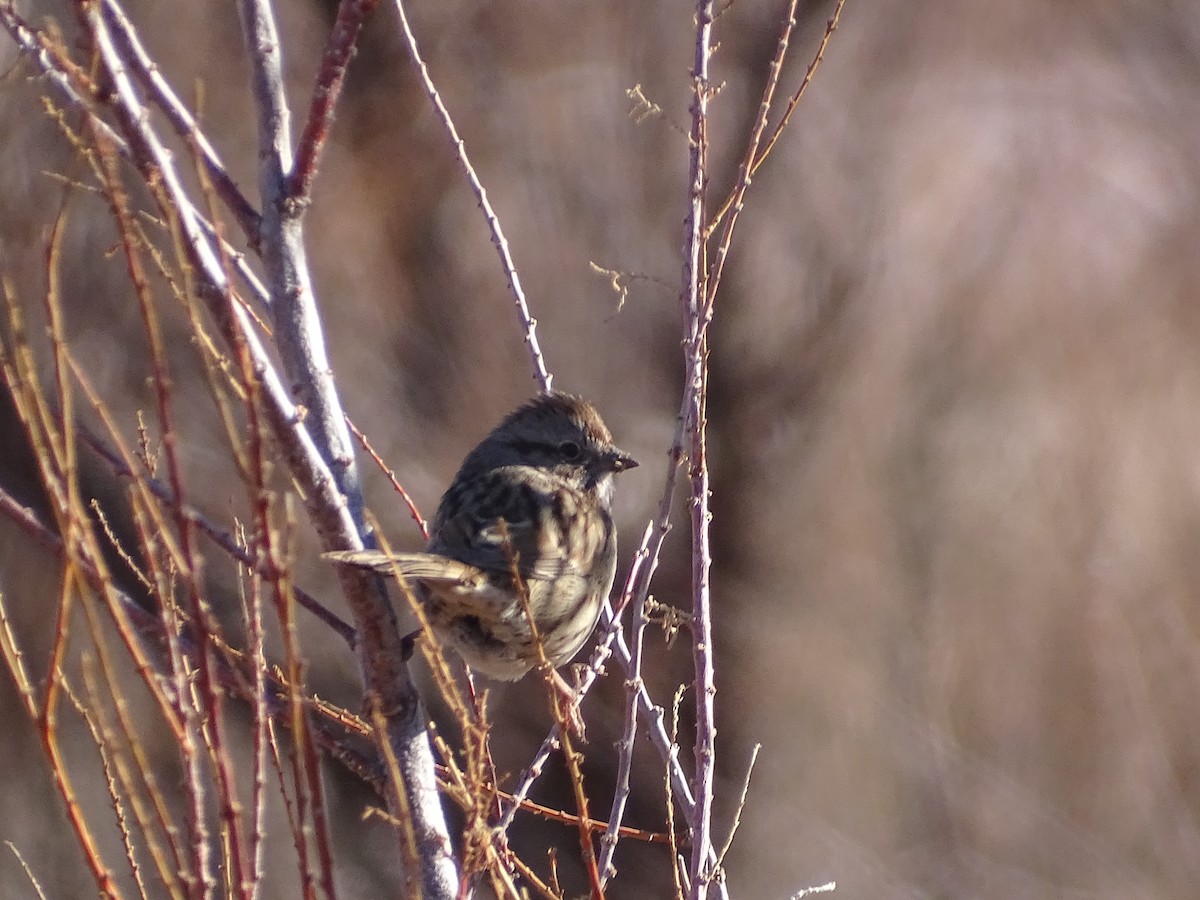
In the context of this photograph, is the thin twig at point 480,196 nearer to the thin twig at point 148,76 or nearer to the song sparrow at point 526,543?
the song sparrow at point 526,543

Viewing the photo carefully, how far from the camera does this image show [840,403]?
6.28 meters

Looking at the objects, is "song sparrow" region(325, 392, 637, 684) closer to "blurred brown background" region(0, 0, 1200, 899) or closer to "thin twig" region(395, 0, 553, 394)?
"thin twig" region(395, 0, 553, 394)

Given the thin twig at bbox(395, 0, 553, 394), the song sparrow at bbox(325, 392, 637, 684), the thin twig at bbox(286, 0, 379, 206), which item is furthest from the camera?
the song sparrow at bbox(325, 392, 637, 684)

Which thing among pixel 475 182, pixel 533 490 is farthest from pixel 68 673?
pixel 475 182

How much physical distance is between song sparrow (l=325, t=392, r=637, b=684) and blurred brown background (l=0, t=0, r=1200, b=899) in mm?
1937

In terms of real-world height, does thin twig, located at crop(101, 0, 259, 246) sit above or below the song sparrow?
above

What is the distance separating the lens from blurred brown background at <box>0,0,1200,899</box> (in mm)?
6094

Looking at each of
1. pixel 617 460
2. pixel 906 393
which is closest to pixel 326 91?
pixel 617 460

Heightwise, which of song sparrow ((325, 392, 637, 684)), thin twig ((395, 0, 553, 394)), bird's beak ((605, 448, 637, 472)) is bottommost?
song sparrow ((325, 392, 637, 684))

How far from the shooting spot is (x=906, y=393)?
247 inches

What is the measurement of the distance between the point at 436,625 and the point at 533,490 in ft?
2.13

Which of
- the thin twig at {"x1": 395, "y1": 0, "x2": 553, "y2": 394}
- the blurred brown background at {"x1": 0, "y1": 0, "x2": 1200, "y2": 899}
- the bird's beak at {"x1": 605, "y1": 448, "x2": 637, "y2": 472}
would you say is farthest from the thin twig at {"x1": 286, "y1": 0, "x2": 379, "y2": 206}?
the blurred brown background at {"x1": 0, "y1": 0, "x2": 1200, "y2": 899}

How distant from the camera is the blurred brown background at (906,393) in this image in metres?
6.09

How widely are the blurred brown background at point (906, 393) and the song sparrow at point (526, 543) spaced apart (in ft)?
6.35
